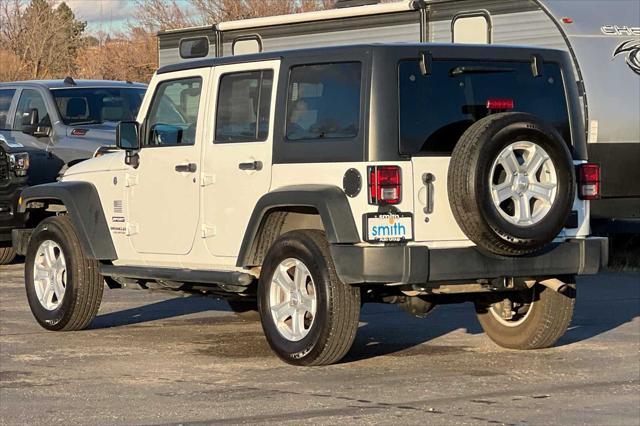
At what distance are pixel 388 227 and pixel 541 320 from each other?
170 centimetres

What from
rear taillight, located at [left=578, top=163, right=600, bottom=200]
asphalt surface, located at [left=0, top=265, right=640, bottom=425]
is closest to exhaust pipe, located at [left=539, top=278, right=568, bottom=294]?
asphalt surface, located at [left=0, top=265, right=640, bottom=425]

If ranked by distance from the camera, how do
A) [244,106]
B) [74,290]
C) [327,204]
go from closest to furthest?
[327,204] < [244,106] < [74,290]

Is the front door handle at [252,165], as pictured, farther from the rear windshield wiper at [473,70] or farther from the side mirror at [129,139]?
the rear windshield wiper at [473,70]

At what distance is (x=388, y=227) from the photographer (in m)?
8.84

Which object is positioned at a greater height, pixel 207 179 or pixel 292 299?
pixel 207 179

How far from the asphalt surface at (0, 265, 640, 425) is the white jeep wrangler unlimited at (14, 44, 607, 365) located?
389 mm

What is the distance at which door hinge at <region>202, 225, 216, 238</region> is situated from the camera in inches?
395

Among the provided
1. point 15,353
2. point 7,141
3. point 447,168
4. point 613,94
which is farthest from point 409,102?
point 7,141

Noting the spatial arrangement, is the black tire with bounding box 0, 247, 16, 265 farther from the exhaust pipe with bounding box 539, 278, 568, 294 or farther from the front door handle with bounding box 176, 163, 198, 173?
the exhaust pipe with bounding box 539, 278, 568, 294

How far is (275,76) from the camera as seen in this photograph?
965 cm

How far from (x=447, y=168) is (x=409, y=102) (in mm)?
468

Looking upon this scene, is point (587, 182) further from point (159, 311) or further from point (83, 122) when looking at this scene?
point (83, 122)

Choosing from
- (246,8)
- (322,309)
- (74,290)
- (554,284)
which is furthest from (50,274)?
(246,8)

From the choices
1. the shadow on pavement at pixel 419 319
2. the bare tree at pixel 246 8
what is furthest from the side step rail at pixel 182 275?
the bare tree at pixel 246 8
